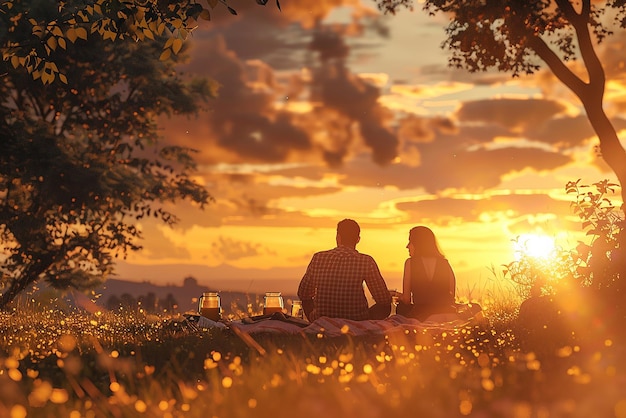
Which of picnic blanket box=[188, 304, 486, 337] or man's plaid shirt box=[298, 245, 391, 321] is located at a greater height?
man's plaid shirt box=[298, 245, 391, 321]

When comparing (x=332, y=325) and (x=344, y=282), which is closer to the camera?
(x=332, y=325)

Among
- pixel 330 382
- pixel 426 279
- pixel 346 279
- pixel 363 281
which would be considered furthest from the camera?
pixel 426 279

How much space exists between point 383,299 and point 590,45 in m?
8.49

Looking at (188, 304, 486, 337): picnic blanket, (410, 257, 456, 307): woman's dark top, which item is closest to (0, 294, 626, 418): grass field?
(188, 304, 486, 337): picnic blanket

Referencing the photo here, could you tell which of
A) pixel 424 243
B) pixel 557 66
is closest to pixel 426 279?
pixel 424 243

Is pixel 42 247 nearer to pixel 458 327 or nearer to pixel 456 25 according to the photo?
pixel 456 25

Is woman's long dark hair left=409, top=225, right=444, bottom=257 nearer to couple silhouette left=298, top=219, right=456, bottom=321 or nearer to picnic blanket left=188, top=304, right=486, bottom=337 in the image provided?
couple silhouette left=298, top=219, right=456, bottom=321

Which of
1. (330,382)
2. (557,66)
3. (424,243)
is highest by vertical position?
(557,66)

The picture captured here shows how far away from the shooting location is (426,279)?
13281mm

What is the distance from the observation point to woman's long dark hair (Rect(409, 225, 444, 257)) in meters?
13.4

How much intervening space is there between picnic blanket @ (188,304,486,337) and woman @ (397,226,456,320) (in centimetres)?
37

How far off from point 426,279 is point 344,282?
1.58 meters

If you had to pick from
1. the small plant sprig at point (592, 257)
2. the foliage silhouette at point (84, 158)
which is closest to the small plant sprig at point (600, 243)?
the small plant sprig at point (592, 257)

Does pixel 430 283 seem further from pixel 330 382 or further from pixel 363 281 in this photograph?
pixel 330 382
